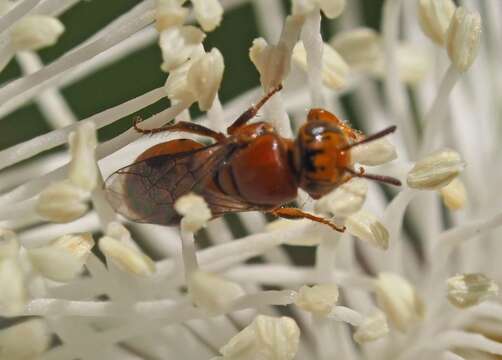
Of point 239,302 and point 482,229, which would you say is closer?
point 239,302

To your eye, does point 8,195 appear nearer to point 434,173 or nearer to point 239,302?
point 239,302

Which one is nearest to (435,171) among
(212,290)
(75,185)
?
(212,290)

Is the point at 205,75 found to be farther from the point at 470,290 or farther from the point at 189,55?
the point at 470,290

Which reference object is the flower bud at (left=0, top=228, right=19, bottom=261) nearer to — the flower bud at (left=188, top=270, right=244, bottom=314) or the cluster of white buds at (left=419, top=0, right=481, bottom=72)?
the flower bud at (left=188, top=270, right=244, bottom=314)

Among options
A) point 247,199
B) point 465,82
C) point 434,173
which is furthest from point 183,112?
point 465,82

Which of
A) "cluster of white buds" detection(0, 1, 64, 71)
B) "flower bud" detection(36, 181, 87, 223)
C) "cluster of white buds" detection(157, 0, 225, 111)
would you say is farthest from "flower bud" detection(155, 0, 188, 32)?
"flower bud" detection(36, 181, 87, 223)

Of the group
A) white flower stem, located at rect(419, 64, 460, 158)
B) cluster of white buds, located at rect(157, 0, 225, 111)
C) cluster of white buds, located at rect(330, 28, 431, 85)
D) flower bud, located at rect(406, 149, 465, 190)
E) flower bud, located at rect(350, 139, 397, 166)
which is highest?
cluster of white buds, located at rect(330, 28, 431, 85)
